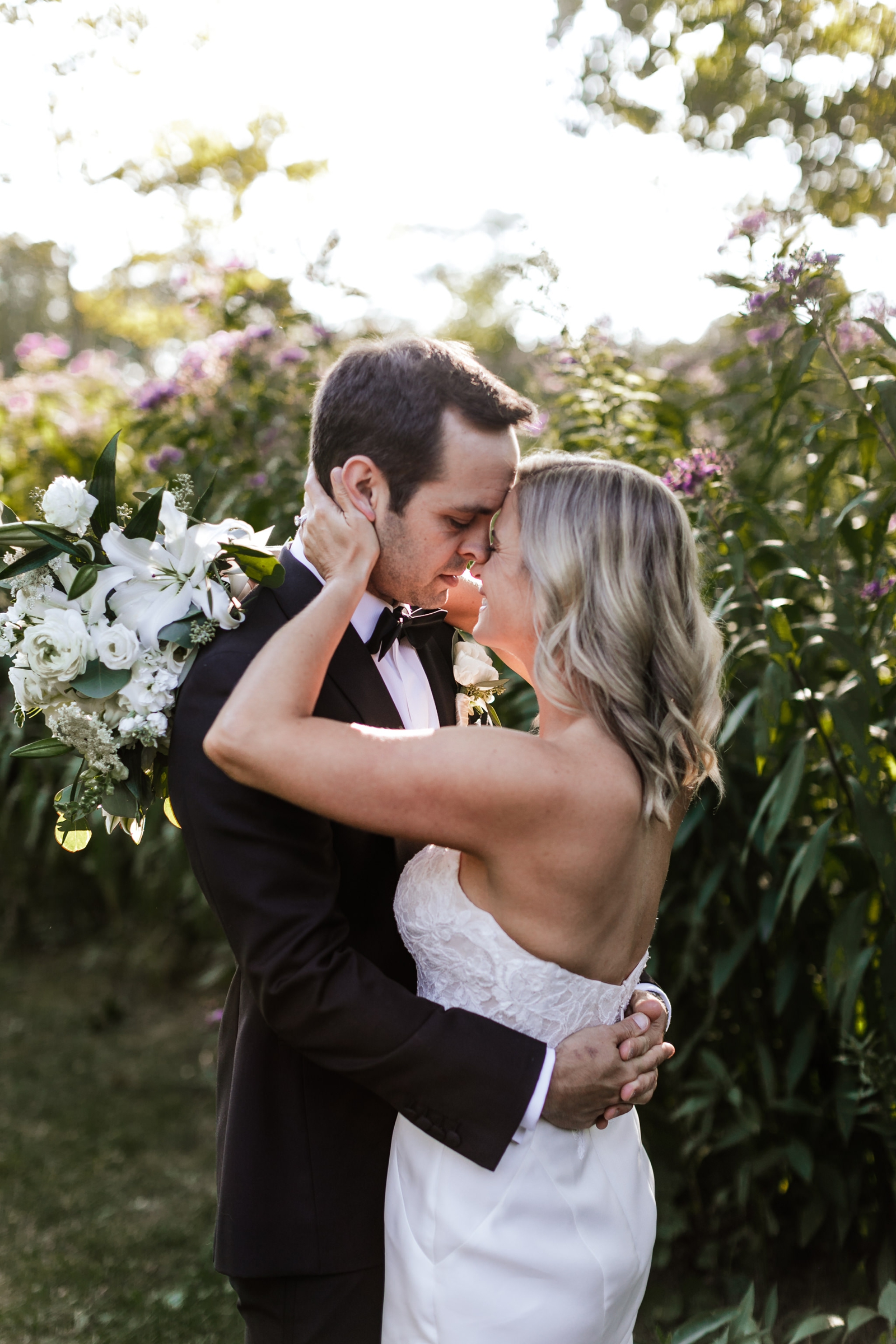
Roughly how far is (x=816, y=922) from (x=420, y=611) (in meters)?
1.55

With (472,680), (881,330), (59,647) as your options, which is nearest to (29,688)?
(59,647)

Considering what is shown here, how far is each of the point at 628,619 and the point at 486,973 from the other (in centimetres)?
62

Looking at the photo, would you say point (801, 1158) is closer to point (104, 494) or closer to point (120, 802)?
point (120, 802)

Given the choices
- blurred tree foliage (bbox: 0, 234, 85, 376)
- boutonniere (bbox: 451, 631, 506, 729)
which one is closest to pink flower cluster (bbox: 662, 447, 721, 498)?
boutonniere (bbox: 451, 631, 506, 729)

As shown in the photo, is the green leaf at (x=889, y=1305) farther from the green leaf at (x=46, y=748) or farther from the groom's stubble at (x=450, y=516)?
the green leaf at (x=46, y=748)

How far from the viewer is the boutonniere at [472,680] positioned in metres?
2.26

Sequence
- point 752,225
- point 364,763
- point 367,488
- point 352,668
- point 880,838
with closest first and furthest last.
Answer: point 364,763 → point 352,668 → point 367,488 → point 880,838 → point 752,225

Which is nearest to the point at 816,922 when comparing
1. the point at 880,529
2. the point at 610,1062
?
the point at 880,529

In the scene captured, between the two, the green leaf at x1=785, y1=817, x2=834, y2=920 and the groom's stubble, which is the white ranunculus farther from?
the green leaf at x1=785, y1=817, x2=834, y2=920

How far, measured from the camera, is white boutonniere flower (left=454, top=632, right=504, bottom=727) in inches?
89.1

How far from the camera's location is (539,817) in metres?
1.54

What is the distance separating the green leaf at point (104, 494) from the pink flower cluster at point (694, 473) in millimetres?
1334

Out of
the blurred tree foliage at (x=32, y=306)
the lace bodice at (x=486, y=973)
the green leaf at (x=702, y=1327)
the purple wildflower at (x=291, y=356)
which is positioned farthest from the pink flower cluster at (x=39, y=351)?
the blurred tree foliage at (x=32, y=306)

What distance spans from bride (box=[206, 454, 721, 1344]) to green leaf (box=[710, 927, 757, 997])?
0.91 meters
